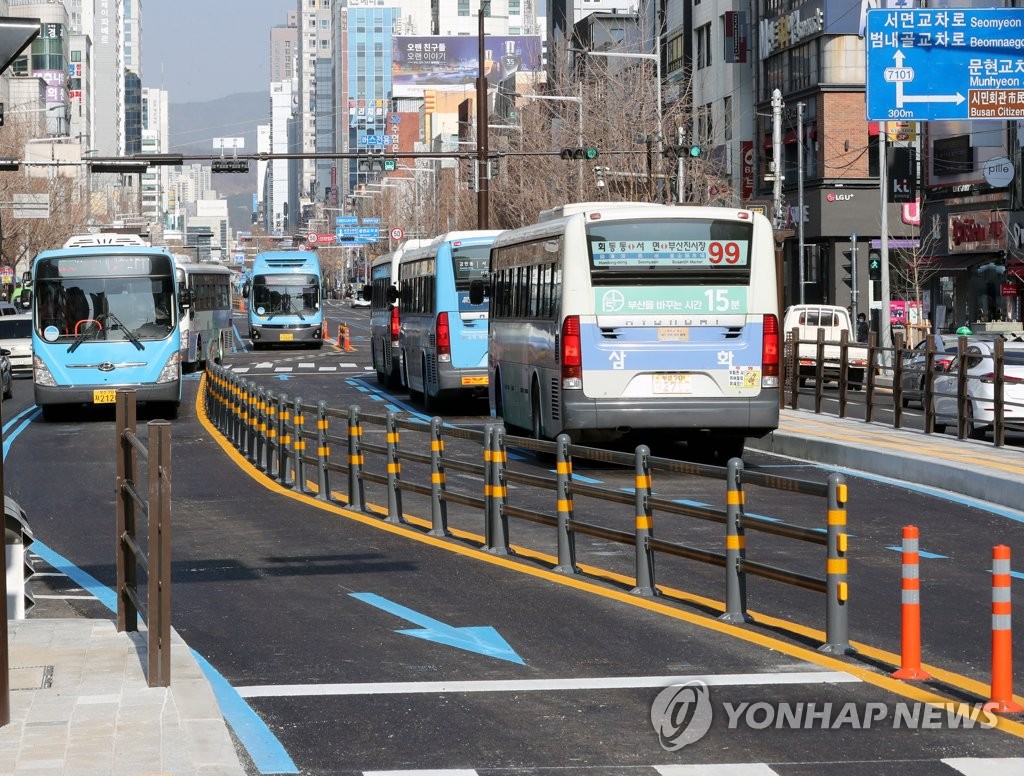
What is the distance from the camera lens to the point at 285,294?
6838 centimetres

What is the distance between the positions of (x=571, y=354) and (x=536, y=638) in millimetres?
10882

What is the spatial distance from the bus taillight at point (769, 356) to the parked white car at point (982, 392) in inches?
120

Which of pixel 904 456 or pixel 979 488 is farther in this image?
pixel 904 456

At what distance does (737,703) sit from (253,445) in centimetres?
1725

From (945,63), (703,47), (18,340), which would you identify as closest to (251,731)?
(945,63)

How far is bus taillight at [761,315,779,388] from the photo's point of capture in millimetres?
21188

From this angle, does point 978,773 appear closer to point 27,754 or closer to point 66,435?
point 27,754

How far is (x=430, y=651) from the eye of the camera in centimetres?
999

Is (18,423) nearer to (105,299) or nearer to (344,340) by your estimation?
(105,299)

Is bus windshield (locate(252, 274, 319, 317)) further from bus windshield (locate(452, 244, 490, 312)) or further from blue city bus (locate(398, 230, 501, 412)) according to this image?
bus windshield (locate(452, 244, 490, 312))

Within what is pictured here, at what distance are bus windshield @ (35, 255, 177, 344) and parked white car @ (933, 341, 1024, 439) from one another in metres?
14.1

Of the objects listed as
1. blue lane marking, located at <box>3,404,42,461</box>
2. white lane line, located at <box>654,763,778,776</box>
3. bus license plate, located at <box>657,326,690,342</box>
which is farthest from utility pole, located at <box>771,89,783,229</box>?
white lane line, located at <box>654,763,778,776</box>

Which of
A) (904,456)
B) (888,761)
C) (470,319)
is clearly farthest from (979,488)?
(470,319)

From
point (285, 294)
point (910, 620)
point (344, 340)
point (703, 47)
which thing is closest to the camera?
point (910, 620)
